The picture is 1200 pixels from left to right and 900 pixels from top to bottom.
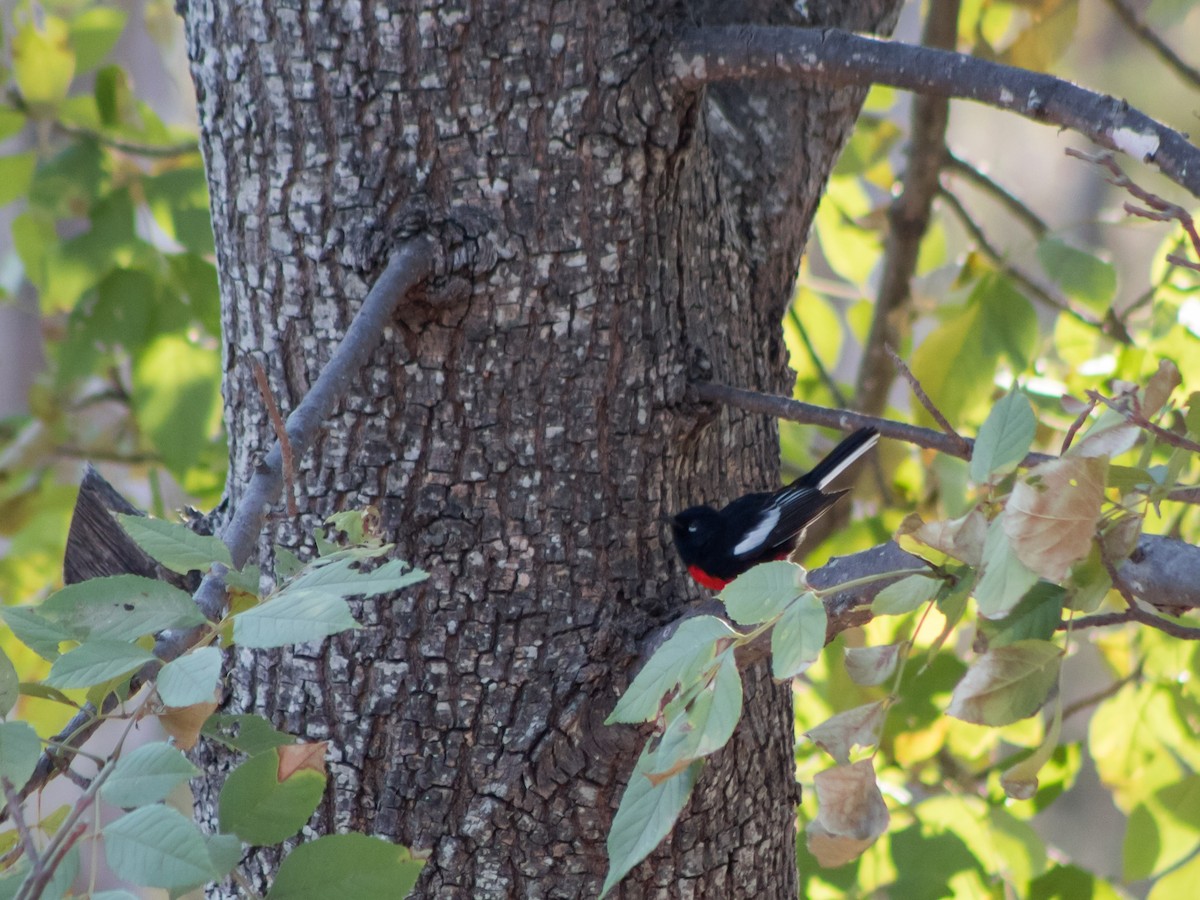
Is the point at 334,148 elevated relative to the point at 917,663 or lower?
elevated

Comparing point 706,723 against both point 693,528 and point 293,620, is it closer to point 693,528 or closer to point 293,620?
point 293,620

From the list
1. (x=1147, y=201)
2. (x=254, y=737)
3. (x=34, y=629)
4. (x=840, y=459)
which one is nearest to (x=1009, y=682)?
(x=1147, y=201)

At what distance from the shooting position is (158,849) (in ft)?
2.25

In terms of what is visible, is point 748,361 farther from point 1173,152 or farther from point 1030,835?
point 1030,835

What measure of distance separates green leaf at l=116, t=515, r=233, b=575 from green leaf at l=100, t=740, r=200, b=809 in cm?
15

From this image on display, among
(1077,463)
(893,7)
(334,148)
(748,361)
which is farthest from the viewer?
(893,7)

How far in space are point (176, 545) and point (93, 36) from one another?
7.07ft

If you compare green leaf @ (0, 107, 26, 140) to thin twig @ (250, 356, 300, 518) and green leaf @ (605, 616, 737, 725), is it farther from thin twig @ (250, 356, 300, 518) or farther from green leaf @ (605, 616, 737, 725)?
green leaf @ (605, 616, 737, 725)

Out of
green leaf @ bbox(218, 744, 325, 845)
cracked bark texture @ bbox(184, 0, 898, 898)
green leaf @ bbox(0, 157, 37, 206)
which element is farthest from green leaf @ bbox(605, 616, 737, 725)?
green leaf @ bbox(0, 157, 37, 206)

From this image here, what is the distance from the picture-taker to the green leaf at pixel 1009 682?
0.88 m

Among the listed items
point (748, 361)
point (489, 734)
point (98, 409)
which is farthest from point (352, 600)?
point (98, 409)

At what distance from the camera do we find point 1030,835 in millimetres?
2242

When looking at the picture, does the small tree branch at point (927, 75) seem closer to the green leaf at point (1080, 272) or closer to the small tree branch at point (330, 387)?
the small tree branch at point (330, 387)

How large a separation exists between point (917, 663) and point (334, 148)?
60.6 inches
